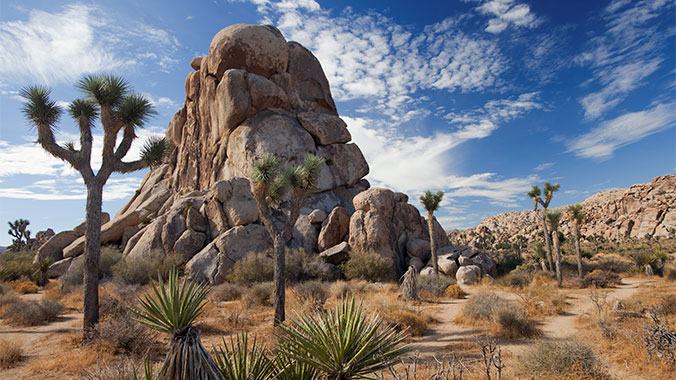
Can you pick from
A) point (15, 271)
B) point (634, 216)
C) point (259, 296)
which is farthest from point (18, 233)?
point (634, 216)


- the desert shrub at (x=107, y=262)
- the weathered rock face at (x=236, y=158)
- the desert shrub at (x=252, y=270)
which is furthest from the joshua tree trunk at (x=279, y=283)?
the desert shrub at (x=107, y=262)

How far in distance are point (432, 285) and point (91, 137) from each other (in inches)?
651

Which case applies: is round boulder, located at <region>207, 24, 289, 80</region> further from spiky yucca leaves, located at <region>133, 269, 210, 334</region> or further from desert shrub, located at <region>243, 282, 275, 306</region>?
spiky yucca leaves, located at <region>133, 269, 210, 334</region>

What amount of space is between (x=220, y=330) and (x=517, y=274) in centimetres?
1762

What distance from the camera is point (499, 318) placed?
9.41 m

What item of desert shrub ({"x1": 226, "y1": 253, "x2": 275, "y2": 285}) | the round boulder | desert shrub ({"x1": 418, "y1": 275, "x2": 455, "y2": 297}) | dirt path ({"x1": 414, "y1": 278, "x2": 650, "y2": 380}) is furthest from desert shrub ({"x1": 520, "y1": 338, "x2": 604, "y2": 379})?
the round boulder

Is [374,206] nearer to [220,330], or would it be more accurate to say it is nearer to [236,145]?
[236,145]

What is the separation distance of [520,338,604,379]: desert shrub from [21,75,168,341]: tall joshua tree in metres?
11.2

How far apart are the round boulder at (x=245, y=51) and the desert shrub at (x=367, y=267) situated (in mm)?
21987

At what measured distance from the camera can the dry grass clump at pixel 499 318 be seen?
30.0 feet

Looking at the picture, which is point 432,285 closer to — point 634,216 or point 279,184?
point 279,184

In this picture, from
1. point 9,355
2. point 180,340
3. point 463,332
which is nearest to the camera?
point 180,340

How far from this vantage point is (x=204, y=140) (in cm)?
3494

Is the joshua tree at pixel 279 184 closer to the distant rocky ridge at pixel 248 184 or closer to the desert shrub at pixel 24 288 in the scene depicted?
the distant rocky ridge at pixel 248 184
